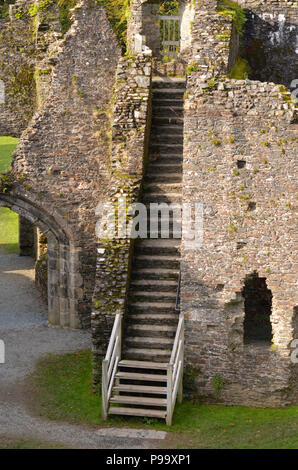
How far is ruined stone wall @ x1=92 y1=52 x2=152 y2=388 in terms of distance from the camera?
17047 mm

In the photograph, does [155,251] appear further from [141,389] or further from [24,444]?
[24,444]

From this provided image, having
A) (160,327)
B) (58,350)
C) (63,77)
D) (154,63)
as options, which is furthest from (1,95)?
(160,327)

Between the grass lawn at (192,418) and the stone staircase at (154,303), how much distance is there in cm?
39

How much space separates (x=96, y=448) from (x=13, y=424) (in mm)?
2008

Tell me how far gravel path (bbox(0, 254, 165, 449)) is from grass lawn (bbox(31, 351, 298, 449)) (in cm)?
37

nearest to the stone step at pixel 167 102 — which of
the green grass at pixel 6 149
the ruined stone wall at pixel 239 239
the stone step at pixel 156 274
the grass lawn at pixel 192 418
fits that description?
the ruined stone wall at pixel 239 239

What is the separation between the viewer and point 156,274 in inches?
703

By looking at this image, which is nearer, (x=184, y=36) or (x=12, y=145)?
(x=184, y=36)

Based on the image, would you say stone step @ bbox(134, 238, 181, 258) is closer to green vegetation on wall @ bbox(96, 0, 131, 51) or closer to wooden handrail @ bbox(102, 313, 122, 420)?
wooden handrail @ bbox(102, 313, 122, 420)

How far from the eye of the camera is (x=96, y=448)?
14766 millimetres

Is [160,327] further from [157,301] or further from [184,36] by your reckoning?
[184,36]

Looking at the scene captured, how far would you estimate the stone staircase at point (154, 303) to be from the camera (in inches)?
637

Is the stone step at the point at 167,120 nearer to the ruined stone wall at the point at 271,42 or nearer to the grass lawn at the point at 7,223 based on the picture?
the ruined stone wall at the point at 271,42

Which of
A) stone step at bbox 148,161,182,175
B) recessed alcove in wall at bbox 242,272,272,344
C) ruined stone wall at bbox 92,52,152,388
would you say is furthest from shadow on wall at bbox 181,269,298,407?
stone step at bbox 148,161,182,175
